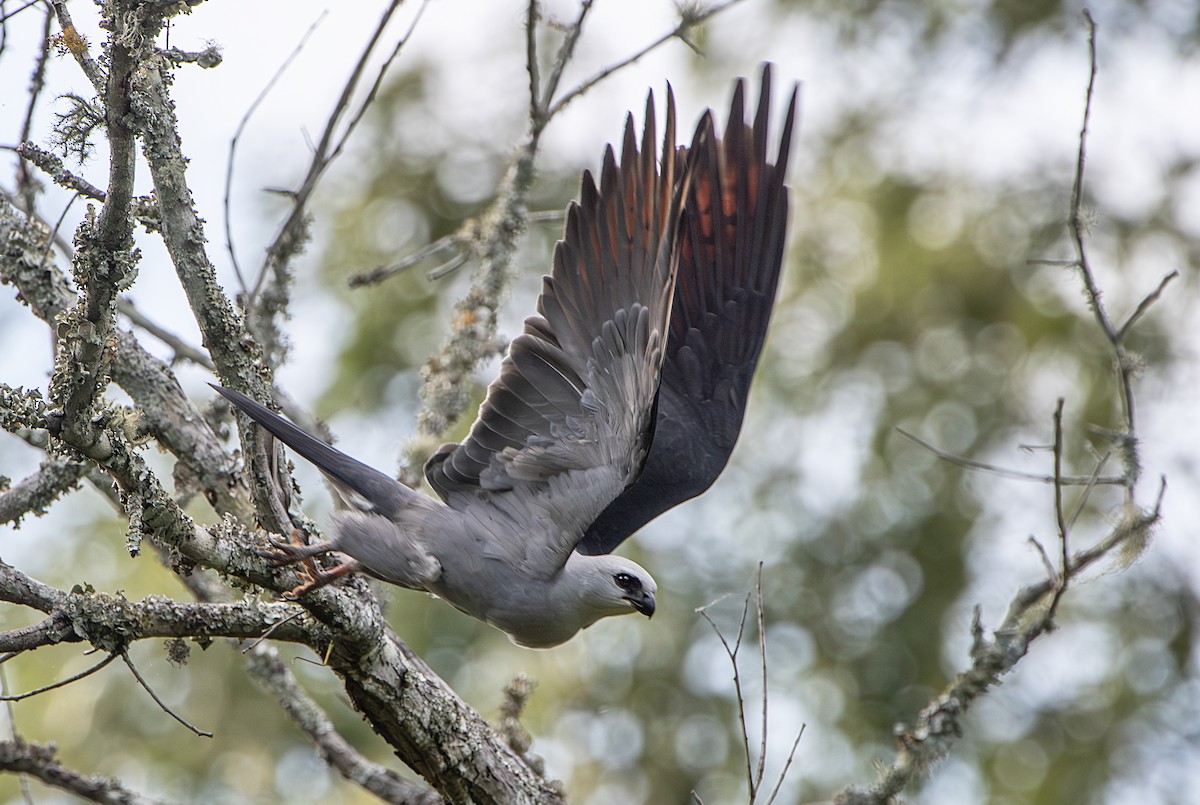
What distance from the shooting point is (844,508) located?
827 centimetres

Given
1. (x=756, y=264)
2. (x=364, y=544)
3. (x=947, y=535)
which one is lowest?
(x=364, y=544)

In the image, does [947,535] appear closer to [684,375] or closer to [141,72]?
[684,375]

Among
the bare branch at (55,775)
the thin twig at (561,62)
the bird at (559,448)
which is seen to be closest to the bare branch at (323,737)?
the bare branch at (55,775)

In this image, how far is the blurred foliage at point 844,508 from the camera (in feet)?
24.2

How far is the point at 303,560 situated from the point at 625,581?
1.23 meters

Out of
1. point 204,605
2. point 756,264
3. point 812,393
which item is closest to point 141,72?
point 204,605

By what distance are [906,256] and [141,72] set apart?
6.62 metres

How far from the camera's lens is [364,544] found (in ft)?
12.1

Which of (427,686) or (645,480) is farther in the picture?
(645,480)

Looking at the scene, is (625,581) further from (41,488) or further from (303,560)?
(41,488)

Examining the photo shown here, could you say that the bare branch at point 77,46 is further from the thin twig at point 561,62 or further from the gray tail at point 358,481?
the thin twig at point 561,62

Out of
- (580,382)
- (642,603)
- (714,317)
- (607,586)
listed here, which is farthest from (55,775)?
(714,317)

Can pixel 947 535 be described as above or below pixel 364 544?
above

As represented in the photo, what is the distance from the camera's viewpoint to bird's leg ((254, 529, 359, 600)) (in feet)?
10.7
